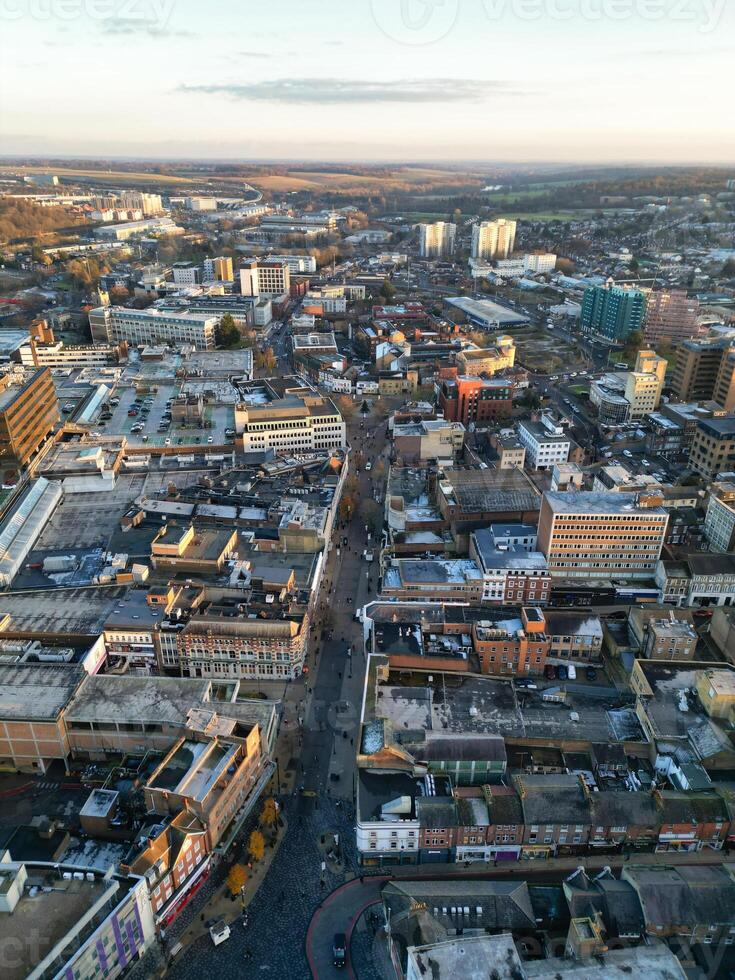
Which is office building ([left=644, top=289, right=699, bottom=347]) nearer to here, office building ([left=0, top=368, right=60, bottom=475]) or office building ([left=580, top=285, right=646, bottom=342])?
office building ([left=580, top=285, right=646, bottom=342])

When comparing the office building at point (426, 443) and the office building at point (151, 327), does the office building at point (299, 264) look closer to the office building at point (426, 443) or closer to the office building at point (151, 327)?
the office building at point (151, 327)

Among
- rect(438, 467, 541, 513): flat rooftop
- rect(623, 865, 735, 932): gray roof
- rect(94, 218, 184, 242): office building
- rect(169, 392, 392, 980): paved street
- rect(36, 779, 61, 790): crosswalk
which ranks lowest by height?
rect(169, 392, 392, 980): paved street

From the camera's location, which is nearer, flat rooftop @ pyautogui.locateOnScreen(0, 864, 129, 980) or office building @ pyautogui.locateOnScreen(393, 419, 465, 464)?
flat rooftop @ pyautogui.locateOnScreen(0, 864, 129, 980)

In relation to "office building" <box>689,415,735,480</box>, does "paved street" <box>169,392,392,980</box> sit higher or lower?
lower

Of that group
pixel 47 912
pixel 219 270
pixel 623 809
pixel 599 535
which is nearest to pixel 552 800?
pixel 623 809

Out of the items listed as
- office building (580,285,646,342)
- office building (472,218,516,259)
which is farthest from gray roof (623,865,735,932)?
office building (472,218,516,259)

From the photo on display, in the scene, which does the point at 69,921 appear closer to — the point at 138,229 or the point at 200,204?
the point at 138,229

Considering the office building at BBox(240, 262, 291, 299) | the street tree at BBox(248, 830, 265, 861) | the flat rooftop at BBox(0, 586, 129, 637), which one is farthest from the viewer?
the office building at BBox(240, 262, 291, 299)
